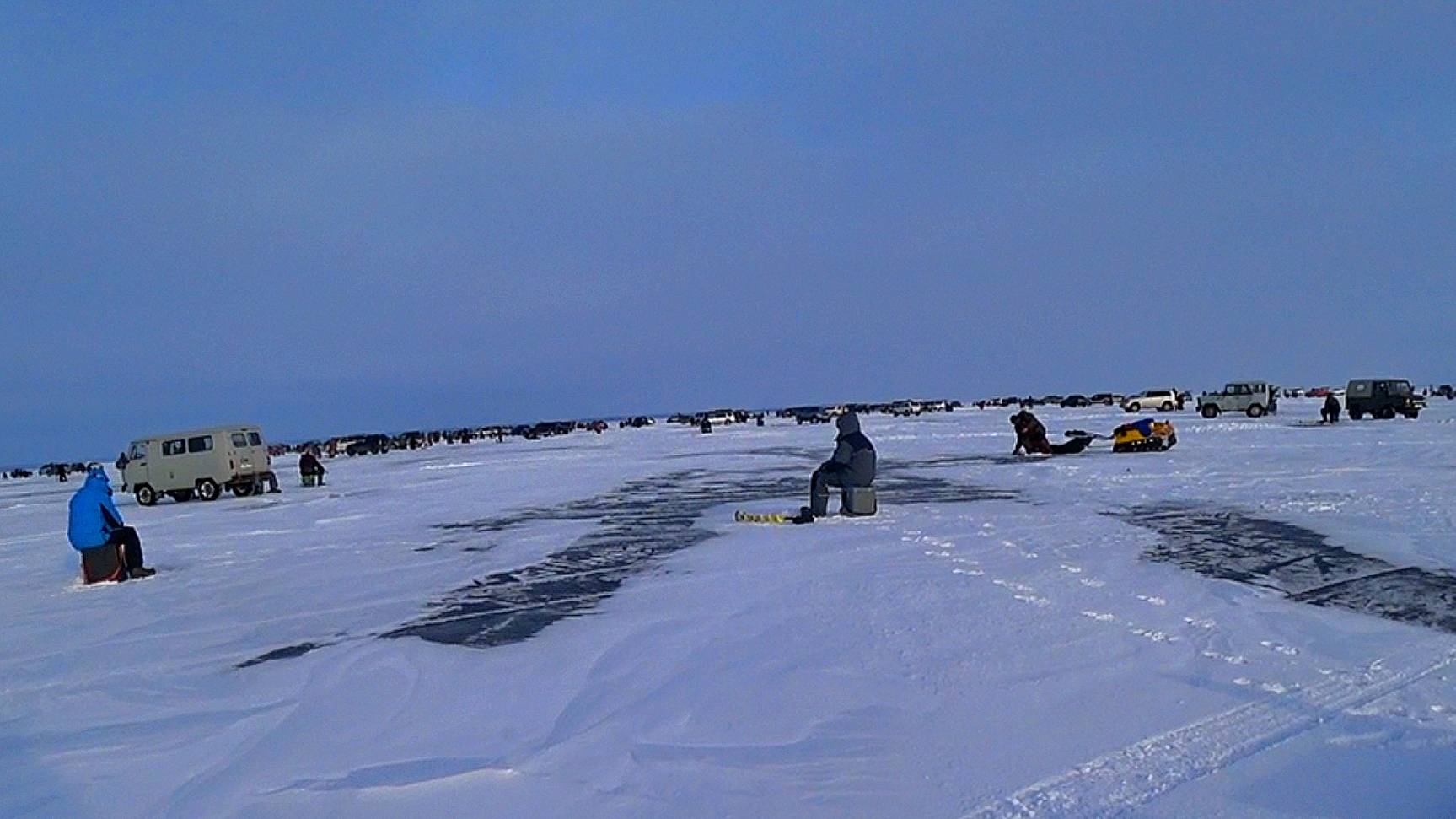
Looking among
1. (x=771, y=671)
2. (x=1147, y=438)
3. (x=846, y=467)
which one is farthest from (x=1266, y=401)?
(x=771, y=671)

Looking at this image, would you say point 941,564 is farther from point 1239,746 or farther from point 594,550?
point 1239,746

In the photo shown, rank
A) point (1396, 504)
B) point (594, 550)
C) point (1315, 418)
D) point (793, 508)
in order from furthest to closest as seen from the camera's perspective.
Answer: point (1315, 418)
point (793, 508)
point (1396, 504)
point (594, 550)

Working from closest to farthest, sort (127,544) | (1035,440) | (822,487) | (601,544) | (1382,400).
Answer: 1. (127,544)
2. (601,544)
3. (822,487)
4. (1035,440)
5. (1382,400)

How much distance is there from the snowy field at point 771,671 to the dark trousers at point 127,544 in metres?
0.48

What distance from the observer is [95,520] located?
11.4 m

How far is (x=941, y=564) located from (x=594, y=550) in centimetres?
448

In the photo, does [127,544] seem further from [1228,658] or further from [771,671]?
[1228,658]

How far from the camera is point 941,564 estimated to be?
10.0 metres

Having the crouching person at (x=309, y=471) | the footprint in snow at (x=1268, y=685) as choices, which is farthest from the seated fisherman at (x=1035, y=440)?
the footprint in snow at (x=1268, y=685)

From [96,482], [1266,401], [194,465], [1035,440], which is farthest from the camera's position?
[1266,401]

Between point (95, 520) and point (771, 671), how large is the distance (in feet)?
30.2

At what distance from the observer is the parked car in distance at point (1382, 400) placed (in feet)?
133

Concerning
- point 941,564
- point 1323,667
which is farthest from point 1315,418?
point 1323,667

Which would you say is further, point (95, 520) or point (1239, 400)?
point (1239, 400)
